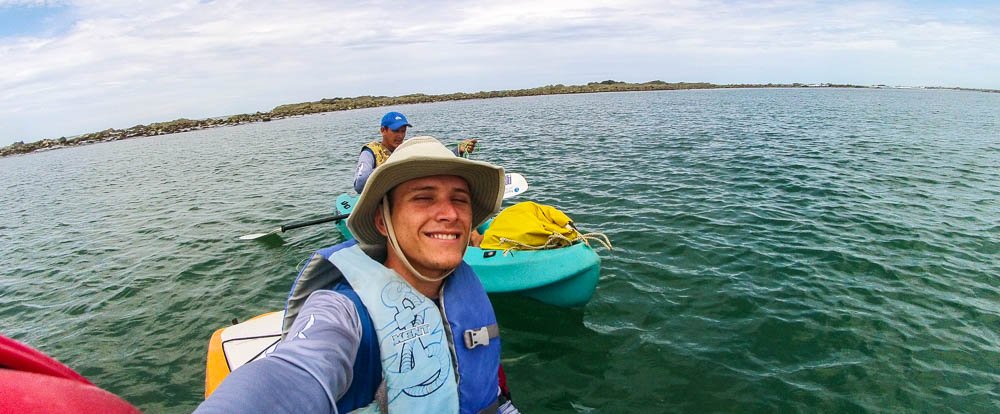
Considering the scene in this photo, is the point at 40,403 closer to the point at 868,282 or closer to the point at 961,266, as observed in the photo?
the point at 868,282

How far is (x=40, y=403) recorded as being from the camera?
1088mm

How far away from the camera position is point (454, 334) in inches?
98.9

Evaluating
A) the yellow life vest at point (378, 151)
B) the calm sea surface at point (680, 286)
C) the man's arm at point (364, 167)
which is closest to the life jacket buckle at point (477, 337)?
the calm sea surface at point (680, 286)

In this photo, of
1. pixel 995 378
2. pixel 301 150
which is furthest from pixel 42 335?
pixel 301 150

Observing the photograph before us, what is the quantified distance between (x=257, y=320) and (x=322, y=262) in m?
3.69

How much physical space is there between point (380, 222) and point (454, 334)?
78cm

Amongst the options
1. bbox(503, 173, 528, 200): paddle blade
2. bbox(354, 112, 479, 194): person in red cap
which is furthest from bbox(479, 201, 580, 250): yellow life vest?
bbox(503, 173, 528, 200): paddle blade

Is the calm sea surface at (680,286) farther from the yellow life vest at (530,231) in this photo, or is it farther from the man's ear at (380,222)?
the man's ear at (380,222)

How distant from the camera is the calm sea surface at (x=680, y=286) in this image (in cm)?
515

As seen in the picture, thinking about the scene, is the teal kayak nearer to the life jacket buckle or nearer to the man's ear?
the life jacket buckle

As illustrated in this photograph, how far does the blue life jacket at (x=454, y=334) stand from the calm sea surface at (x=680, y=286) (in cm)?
268

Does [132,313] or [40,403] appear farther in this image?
[132,313]

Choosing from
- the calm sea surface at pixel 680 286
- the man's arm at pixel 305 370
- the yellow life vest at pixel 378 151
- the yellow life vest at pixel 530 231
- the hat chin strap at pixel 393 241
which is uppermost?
the yellow life vest at pixel 378 151

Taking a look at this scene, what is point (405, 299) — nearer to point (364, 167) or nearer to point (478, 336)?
point (478, 336)
